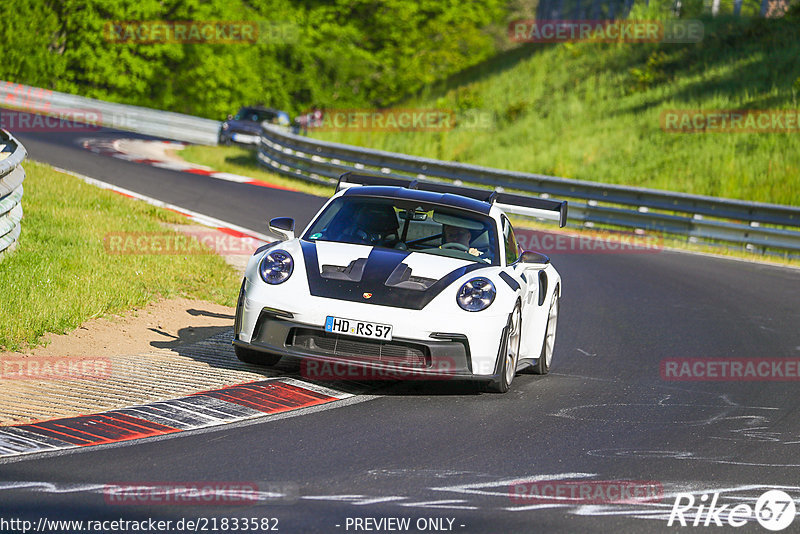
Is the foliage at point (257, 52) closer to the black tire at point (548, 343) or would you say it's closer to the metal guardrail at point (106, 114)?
the metal guardrail at point (106, 114)

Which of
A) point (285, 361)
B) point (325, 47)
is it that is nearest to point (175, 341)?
point (285, 361)

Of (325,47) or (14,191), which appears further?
(325,47)

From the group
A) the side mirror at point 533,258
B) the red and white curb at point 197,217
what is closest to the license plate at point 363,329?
the side mirror at point 533,258

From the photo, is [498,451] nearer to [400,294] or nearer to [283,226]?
[400,294]

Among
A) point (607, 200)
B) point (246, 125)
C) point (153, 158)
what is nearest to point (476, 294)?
point (607, 200)

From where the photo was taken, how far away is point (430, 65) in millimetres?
61938

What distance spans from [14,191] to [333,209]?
399 centimetres

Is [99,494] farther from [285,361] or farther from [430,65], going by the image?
[430,65]

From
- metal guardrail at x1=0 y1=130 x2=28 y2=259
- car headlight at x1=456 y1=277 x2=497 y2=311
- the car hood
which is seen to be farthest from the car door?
metal guardrail at x1=0 y1=130 x2=28 y2=259

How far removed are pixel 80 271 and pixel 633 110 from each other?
23765mm

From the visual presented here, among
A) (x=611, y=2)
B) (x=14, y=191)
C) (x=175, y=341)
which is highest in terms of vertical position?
(x=611, y=2)

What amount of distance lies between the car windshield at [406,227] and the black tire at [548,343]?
102 cm

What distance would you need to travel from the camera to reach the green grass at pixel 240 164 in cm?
2528

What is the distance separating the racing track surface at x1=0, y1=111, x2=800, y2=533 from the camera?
4988mm
